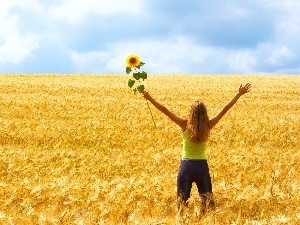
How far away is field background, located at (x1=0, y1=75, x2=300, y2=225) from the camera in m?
5.33

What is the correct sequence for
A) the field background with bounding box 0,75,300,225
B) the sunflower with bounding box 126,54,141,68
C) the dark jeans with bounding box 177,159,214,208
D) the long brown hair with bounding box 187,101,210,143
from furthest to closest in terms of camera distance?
the sunflower with bounding box 126,54,141,68
the dark jeans with bounding box 177,159,214,208
the long brown hair with bounding box 187,101,210,143
the field background with bounding box 0,75,300,225

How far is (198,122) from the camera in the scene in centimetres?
572

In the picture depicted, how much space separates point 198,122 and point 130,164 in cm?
454

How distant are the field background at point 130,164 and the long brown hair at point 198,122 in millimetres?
750

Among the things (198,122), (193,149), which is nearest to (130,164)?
(193,149)

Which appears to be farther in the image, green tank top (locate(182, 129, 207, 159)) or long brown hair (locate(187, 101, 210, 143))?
green tank top (locate(182, 129, 207, 159))

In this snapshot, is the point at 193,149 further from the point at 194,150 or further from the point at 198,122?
the point at 198,122

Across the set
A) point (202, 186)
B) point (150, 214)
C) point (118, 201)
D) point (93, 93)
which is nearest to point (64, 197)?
point (118, 201)

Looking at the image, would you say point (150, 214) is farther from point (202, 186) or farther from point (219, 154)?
point (219, 154)

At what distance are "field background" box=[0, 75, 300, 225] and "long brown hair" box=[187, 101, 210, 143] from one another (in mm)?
750

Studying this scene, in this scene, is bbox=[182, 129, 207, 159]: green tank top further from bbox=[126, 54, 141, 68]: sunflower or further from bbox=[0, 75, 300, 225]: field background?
bbox=[126, 54, 141, 68]: sunflower

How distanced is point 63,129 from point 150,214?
985 centimetres

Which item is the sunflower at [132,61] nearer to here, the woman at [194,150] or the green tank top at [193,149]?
the woman at [194,150]

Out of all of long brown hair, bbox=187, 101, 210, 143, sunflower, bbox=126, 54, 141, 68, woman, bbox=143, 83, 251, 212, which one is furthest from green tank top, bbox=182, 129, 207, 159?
sunflower, bbox=126, 54, 141, 68
